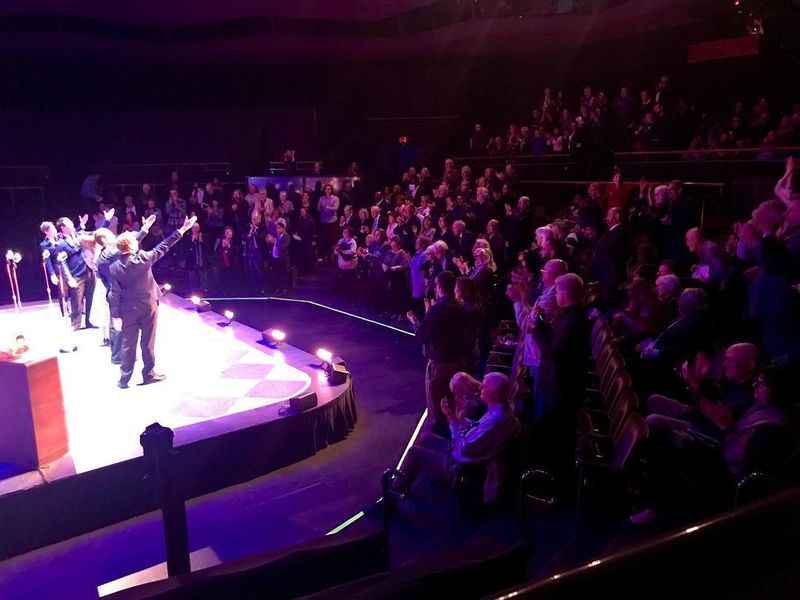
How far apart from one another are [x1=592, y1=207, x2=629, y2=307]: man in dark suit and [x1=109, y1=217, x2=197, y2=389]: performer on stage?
159 inches

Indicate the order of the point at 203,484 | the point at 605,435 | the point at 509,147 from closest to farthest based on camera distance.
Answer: the point at 605,435 → the point at 203,484 → the point at 509,147

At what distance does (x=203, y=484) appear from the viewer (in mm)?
5316

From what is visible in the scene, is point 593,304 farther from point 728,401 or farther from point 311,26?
point 311,26

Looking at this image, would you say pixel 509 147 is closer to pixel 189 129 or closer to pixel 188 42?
pixel 188 42

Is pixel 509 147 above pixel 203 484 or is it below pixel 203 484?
above

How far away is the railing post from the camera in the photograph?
3.56m

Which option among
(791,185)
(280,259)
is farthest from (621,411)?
(280,259)

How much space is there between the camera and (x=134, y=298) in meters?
6.59

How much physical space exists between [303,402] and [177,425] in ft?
3.52

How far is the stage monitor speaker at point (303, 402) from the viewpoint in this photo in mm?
5812

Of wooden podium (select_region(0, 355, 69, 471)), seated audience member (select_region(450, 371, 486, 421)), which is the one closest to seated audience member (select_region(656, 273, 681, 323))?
seated audience member (select_region(450, 371, 486, 421))

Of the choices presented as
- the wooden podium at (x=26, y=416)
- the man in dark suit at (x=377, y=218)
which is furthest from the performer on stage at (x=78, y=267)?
the man in dark suit at (x=377, y=218)

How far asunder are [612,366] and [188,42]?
529 inches

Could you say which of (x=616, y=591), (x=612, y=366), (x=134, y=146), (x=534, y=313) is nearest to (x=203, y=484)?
(x=534, y=313)
